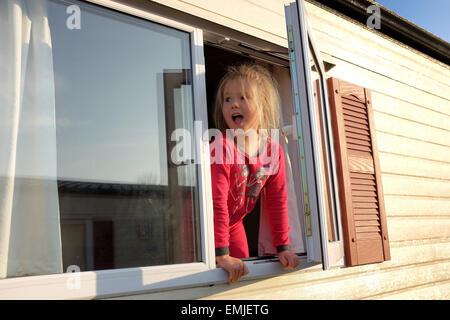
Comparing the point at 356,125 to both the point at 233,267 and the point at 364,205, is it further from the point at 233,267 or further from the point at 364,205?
the point at 233,267

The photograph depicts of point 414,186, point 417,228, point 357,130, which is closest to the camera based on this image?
point 357,130

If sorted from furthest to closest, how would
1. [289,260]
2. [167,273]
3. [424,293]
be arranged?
[424,293]
[289,260]
[167,273]

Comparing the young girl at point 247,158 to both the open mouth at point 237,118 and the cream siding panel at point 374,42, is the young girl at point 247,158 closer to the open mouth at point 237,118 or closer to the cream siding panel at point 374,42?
the open mouth at point 237,118

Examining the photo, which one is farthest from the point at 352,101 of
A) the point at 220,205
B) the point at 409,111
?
the point at 220,205

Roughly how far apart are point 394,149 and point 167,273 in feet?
9.33

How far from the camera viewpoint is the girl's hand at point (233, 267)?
2.22 metres

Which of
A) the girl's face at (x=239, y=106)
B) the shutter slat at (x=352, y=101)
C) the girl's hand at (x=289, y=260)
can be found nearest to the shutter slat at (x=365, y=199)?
the shutter slat at (x=352, y=101)

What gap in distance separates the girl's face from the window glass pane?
476 mm

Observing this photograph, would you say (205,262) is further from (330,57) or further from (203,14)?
(330,57)

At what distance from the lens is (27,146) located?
185 cm

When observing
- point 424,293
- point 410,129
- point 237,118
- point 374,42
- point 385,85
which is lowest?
point 424,293

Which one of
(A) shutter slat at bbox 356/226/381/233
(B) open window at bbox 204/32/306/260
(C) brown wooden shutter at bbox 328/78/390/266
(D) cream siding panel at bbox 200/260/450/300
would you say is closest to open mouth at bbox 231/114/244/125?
(B) open window at bbox 204/32/306/260

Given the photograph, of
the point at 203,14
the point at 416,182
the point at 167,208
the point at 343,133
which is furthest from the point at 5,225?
the point at 416,182

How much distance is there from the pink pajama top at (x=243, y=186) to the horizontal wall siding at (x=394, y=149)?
0.31m
